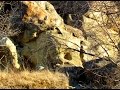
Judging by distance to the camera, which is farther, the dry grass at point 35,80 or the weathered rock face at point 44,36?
the weathered rock face at point 44,36

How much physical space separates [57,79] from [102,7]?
7065 millimetres

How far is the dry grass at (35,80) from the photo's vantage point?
37.8ft

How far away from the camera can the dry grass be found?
11.5 metres

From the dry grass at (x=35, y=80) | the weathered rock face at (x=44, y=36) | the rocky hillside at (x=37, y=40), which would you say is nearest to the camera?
the dry grass at (x=35, y=80)

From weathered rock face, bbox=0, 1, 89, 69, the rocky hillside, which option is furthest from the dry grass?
weathered rock face, bbox=0, 1, 89, 69

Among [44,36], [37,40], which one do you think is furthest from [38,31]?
[44,36]

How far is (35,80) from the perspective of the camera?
39.9ft

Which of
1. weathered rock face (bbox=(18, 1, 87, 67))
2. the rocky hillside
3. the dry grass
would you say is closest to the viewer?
the dry grass

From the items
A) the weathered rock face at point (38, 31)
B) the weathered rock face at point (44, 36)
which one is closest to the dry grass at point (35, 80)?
the weathered rock face at point (44, 36)

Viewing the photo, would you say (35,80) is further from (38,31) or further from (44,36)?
(38,31)

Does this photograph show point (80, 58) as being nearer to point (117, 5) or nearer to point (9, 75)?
point (9, 75)

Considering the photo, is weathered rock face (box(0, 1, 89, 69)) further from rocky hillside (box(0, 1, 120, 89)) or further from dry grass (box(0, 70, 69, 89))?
dry grass (box(0, 70, 69, 89))

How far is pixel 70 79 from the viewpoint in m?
13.0

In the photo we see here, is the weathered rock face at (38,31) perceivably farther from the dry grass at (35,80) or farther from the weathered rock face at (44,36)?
the dry grass at (35,80)
